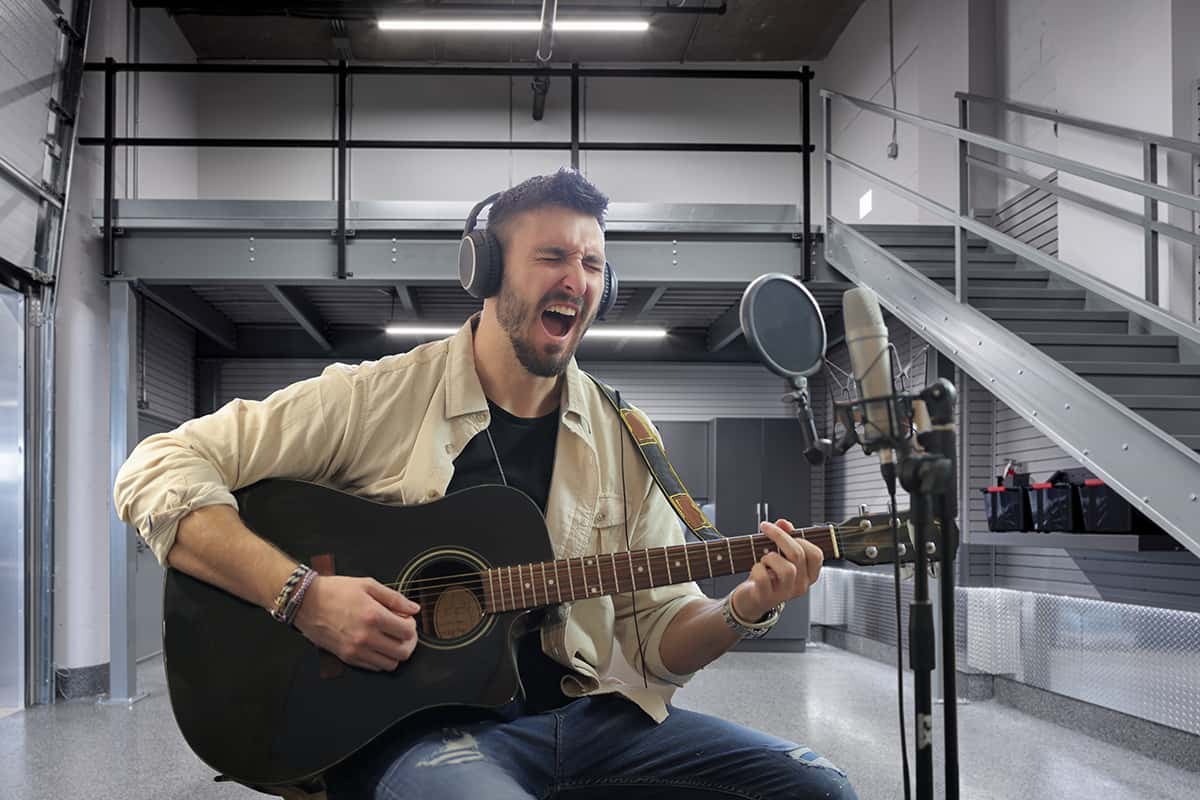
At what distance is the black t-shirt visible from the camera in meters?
1.93

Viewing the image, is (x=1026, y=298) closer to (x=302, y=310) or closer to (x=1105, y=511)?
(x=1105, y=511)

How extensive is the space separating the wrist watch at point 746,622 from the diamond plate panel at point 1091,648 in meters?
3.04

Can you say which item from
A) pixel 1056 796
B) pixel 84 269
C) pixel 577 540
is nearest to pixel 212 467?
pixel 577 540

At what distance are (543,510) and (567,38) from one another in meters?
9.52

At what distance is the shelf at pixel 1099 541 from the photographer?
4.50 metres

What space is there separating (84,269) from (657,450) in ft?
18.7

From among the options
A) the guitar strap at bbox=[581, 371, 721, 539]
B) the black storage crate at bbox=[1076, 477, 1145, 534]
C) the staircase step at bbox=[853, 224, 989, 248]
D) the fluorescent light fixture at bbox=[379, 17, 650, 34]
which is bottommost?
the black storage crate at bbox=[1076, 477, 1145, 534]

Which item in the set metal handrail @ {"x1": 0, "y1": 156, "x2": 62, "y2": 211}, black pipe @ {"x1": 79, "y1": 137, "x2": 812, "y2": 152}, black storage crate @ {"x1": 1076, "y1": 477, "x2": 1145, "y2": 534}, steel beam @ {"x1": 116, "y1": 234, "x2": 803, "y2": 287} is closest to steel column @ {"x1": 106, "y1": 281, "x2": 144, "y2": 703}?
steel beam @ {"x1": 116, "y1": 234, "x2": 803, "y2": 287}

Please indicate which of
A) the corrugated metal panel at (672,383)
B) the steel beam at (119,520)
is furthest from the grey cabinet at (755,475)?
the steel beam at (119,520)

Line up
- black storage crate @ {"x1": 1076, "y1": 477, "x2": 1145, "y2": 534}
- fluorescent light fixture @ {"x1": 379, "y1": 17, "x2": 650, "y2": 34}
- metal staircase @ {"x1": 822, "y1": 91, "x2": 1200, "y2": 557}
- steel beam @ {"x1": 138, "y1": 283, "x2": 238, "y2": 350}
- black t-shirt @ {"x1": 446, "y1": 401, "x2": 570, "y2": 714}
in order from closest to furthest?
black t-shirt @ {"x1": 446, "y1": 401, "x2": 570, "y2": 714} < metal staircase @ {"x1": 822, "y1": 91, "x2": 1200, "y2": 557} < black storage crate @ {"x1": 1076, "y1": 477, "x2": 1145, "y2": 534} < fluorescent light fixture @ {"x1": 379, "y1": 17, "x2": 650, "y2": 34} < steel beam @ {"x1": 138, "y1": 283, "x2": 238, "y2": 350}

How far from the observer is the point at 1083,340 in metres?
5.16

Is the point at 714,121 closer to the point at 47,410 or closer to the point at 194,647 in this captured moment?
the point at 47,410

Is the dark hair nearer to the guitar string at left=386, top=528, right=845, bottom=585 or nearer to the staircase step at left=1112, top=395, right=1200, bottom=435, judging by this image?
the guitar string at left=386, top=528, right=845, bottom=585

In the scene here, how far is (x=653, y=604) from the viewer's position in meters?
2.07
